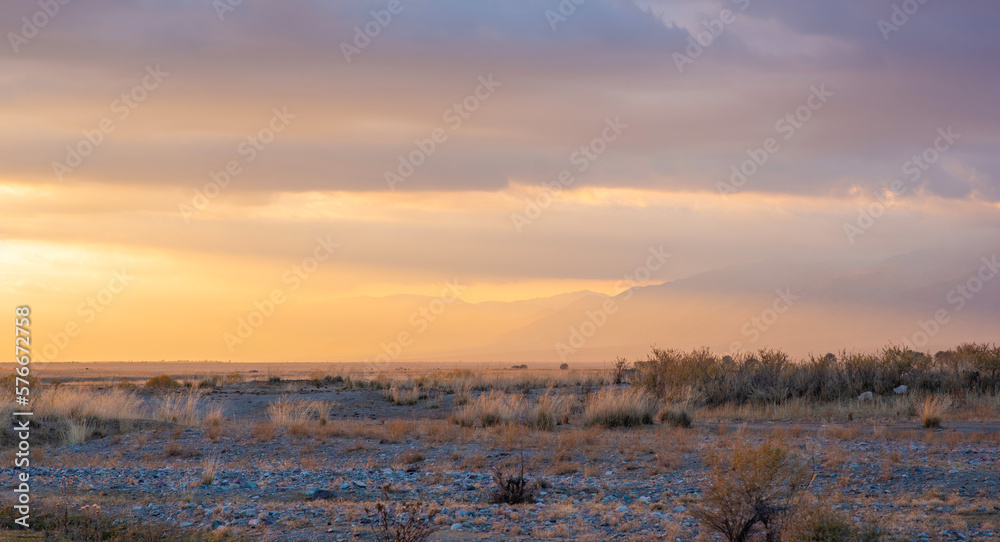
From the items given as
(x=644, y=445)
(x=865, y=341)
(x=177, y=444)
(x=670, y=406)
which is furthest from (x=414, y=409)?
(x=865, y=341)

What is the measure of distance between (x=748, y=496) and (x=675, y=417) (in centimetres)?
1358

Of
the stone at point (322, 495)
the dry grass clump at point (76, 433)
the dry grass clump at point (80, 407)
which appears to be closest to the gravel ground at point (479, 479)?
the stone at point (322, 495)

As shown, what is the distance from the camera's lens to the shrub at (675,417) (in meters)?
21.9

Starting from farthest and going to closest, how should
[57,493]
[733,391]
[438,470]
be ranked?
1. [733,391]
2. [438,470]
3. [57,493]

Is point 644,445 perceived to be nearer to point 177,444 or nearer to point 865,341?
point 177,444

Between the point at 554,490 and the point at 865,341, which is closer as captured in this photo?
the point at 554,490

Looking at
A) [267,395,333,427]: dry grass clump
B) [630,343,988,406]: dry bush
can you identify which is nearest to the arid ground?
[267,395,333,427]: dry grass clump

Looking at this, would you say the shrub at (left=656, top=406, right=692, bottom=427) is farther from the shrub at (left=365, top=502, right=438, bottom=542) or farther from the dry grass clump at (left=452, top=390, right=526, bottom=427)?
the shrub at (left=365, top=502, right=438, bottom=542)

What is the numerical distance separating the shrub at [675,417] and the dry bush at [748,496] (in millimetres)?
12744

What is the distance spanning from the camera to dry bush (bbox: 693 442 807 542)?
863cm

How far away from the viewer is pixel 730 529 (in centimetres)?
856

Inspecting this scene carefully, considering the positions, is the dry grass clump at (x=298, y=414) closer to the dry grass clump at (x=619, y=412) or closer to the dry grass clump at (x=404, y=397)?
the dry grass clump at (x=404, y=397)

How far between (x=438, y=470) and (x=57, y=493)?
235 inches

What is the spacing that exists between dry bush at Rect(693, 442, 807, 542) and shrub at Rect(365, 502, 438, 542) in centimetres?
293
